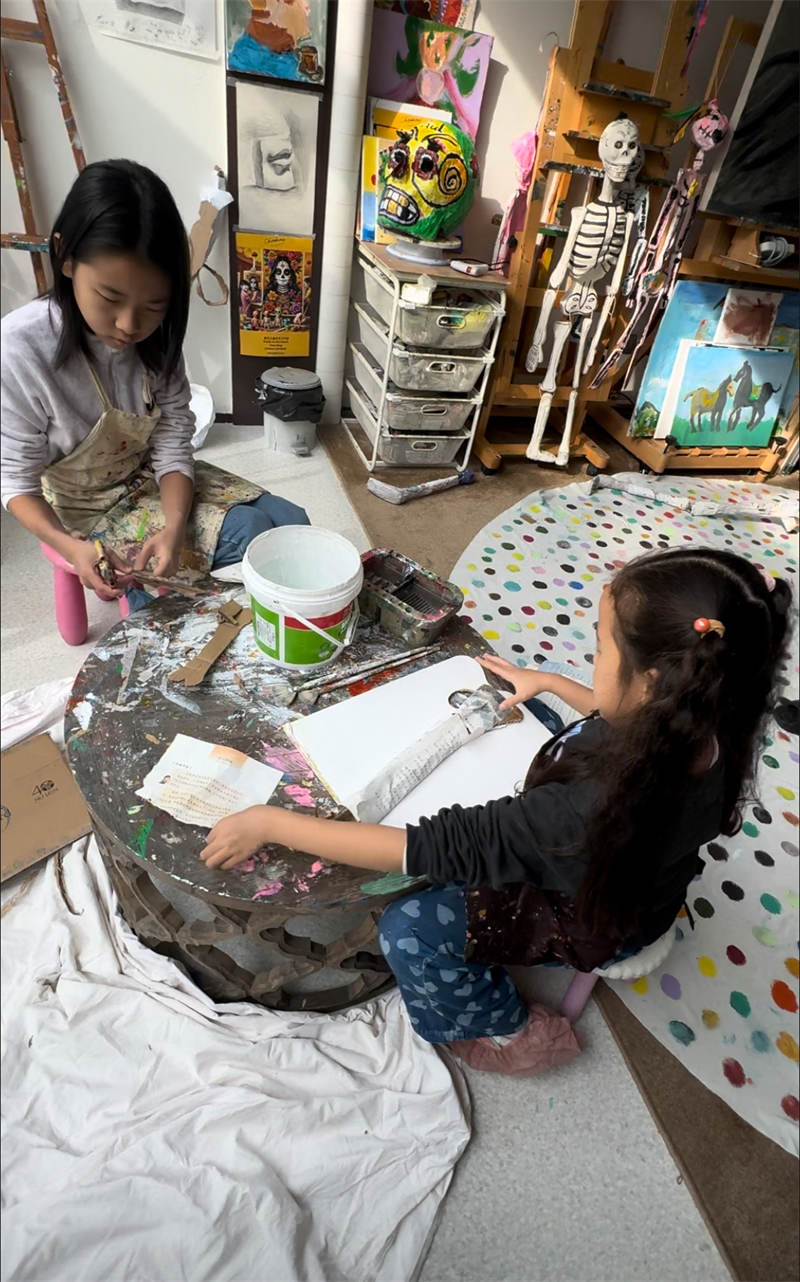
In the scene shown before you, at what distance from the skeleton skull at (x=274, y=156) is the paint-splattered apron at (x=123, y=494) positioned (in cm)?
61

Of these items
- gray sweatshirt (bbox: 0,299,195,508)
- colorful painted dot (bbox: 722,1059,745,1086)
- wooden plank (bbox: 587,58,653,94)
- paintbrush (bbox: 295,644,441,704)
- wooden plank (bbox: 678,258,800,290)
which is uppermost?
wooden plank (bbox: 587,58,653,94)

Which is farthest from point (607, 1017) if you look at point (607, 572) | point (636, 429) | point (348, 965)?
point (636, 429)

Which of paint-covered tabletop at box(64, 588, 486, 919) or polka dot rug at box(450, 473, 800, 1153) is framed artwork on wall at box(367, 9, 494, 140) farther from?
paint-covered tabletop at box(64, 588, 486, 919)

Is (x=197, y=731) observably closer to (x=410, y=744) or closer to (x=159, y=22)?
(x=410, y=744)

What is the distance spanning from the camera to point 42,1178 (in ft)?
2.03

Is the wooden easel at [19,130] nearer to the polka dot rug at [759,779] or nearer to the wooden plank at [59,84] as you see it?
the wooden plank at [59,84]

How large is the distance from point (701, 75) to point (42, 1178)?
240cm

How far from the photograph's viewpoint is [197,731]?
2.40 feet

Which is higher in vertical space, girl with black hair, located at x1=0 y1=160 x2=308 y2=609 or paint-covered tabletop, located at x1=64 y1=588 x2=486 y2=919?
girl with black hair, located at x1=0 y1=160 x2=308 y2=609

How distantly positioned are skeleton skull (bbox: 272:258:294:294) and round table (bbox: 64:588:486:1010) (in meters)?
1.16

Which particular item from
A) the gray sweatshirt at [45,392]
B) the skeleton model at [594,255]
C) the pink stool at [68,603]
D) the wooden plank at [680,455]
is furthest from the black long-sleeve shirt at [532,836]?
the wooden plank at [680,455]

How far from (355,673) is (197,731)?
0.67 feet

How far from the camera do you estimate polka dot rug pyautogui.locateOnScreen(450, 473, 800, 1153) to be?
2.88ft

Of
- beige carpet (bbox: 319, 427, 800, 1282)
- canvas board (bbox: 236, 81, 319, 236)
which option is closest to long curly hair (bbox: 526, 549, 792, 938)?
beige carpet (bbox: 319, 427, 800, 1282)
